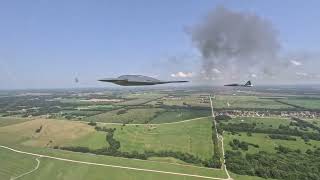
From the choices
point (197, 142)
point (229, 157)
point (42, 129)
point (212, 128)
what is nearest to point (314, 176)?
point (229, 157)

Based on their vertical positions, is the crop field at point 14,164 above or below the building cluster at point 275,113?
below

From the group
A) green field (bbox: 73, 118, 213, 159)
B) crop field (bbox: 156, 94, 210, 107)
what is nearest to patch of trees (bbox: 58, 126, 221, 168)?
green field (bbox: 73, 118, 213, 159)

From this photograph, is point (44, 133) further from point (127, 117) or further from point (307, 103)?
point (307, 103)

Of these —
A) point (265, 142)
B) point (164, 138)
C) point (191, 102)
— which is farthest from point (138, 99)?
point (265, 142)

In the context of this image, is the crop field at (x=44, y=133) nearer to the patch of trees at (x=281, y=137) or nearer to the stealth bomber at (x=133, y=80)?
the patch of trees at (x=281, y=137)

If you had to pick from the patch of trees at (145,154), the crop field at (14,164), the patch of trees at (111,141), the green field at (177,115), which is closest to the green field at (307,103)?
the green field at (177,115)

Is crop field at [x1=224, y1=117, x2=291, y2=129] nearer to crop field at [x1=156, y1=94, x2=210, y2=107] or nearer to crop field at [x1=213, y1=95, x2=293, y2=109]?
crop field at [x1=213, y1=95, x2=293, y2=109]

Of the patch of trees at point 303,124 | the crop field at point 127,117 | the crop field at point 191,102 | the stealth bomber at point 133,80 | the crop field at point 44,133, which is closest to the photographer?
the stealth bomber at point 133,80
